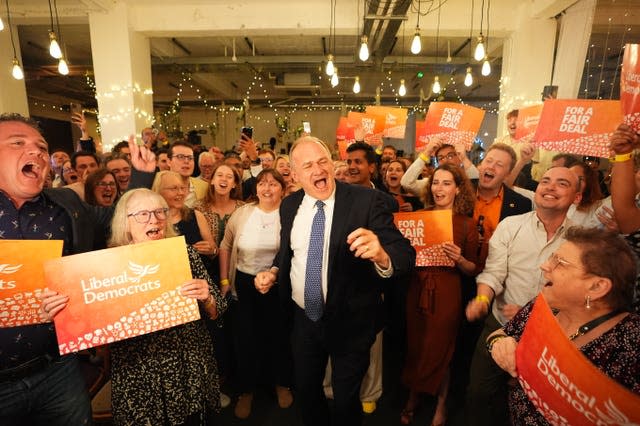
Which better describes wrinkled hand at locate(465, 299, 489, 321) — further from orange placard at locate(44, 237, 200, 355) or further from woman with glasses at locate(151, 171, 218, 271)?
woman with glasses at locate(151, 171, 218, 271)

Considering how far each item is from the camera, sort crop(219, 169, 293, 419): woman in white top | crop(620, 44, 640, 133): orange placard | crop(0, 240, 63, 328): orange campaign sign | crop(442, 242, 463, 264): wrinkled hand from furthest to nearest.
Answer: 1. crop(219, 169, 293, 419): woman in white top
2. crop(442, 242, 463, 264): wrinkled hand
3. crop(620, 44, 640, 133): orange placard
4. crop(0, 240, 63, 328): orange campaign sign

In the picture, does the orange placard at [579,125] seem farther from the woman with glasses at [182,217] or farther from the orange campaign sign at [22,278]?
the orange campaign sign at [22,278]

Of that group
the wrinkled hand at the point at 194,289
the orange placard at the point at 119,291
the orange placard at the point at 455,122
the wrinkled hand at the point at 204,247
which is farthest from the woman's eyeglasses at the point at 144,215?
the orange placard at the point at 455,122

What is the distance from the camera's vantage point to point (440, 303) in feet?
7.66

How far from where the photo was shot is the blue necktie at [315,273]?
1.93m

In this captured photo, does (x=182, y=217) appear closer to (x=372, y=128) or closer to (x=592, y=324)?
(x=592, y=324)

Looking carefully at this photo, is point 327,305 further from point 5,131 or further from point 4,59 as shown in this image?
point 4,59

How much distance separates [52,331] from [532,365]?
6.25ft

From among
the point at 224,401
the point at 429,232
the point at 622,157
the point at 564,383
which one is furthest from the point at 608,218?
the point at 224,401

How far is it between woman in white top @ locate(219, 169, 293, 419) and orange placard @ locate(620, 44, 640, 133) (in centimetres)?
219

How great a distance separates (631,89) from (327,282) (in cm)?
192

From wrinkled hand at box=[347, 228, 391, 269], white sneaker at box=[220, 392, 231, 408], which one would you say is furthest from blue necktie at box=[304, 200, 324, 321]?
white sneaker at box=[220, 392, 231, 408]

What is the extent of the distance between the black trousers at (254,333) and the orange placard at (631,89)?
2.43 m

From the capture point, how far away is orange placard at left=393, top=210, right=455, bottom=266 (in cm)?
220
